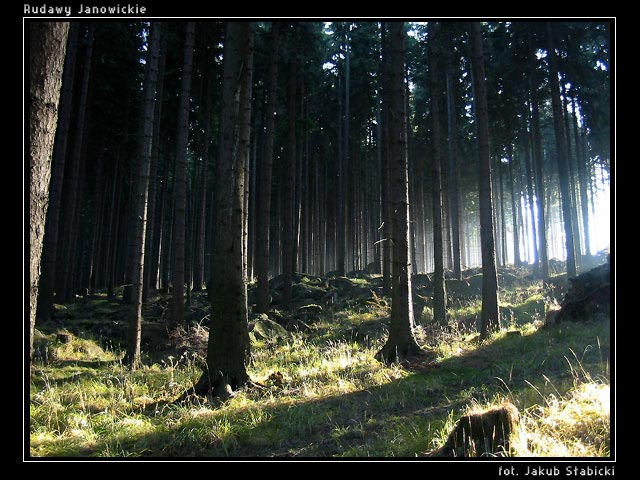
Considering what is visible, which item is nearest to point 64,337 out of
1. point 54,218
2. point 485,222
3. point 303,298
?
point 54,218

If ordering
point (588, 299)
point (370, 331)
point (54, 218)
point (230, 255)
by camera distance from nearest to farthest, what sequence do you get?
point (230, 255), point (588, 299), point (370, 331), point (54, 218)

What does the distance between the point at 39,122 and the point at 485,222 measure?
9975 millimetres

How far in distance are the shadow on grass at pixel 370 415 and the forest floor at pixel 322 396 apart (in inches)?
0.7

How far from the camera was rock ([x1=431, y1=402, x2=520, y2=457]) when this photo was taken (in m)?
3.63

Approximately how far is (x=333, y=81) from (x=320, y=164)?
619 centimetres

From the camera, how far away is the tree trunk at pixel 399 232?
8914 millimetres

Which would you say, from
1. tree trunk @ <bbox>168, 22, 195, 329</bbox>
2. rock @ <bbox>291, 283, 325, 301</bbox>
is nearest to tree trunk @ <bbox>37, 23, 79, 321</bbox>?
tree trunk @ <bbox>168, 22, 195, 329</bbox>

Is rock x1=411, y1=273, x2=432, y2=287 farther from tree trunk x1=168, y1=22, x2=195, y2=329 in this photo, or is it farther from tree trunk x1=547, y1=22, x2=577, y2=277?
tree trunk x1=168, y1=22, x2=195, y2=329

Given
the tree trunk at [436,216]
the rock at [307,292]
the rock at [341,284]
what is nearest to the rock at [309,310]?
the rock at [307,292]

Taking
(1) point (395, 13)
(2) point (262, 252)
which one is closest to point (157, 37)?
(2) point (262, 252)

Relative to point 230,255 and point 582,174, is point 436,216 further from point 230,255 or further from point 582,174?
point 582,174

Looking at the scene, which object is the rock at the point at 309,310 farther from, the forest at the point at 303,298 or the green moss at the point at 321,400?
the green moss at the point at 321,400

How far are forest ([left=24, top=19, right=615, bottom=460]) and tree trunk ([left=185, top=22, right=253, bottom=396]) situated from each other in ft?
0.10

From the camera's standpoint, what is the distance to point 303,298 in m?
19.8
